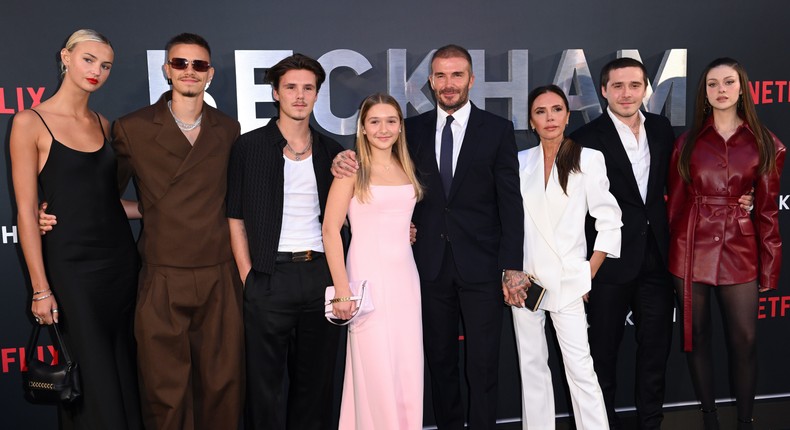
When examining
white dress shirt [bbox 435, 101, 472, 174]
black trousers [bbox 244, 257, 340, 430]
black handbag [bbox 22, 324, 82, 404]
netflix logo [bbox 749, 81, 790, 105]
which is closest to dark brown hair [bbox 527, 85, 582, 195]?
white dress shirt [bbox 435, 101, 472, 174]

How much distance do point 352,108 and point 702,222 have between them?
203cm

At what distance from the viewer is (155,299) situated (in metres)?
2.94

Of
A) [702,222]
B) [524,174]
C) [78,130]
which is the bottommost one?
[702,222]

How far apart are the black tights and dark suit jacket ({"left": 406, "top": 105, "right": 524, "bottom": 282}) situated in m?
1.07

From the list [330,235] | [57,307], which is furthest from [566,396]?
[57,307]

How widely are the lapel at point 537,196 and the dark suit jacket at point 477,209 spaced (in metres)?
0.11

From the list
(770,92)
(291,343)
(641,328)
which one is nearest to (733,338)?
(641,328)

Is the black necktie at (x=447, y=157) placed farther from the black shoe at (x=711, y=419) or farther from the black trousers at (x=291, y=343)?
the black shoe at (x=711, y=419)

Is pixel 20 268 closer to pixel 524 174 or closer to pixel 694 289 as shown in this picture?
pixel 524 174

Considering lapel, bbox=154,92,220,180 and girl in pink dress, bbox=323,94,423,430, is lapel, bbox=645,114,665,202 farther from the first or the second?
lapel, bbox=154,92,220,180

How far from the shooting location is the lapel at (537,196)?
10.3 ft

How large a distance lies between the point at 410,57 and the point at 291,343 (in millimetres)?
1806

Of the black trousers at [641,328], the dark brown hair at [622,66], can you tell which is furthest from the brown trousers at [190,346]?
the dark brown hair at [622,66]

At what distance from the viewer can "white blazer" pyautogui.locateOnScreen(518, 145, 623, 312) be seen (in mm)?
3115
